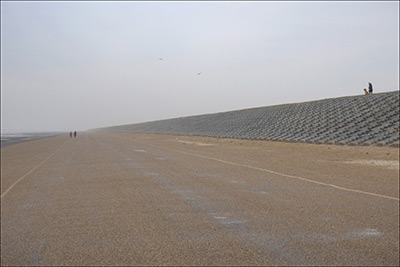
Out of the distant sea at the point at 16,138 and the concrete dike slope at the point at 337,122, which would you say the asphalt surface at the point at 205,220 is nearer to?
the concrete dike slope at the point at 337,122

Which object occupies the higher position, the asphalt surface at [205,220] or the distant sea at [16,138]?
the distant sea at [16,138]

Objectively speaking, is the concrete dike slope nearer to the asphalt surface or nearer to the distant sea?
the asphalt surface

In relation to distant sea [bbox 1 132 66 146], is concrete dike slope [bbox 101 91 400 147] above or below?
above

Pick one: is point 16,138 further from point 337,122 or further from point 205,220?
point 205,220

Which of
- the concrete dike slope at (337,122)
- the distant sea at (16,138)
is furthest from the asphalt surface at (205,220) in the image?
the distant sea at (16,138)

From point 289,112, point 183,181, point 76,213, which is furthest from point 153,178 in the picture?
point 289,112

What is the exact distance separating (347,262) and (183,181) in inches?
285

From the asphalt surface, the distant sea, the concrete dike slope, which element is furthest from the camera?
the distant sea

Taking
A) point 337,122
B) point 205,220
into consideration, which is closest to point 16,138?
point 337,122

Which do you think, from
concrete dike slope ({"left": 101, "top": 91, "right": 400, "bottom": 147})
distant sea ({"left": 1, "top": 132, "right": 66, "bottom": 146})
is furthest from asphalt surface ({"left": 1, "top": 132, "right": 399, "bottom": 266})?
distant sea ({"left": 1, "top": 132, "right": 66, "bottom": 146})

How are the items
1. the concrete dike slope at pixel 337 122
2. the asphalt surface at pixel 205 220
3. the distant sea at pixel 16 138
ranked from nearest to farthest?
1. the asphalt surface at pixel 205 220
2. the concrete dike slope at pixel 337 122
3. the distant sea at pixel 16 138

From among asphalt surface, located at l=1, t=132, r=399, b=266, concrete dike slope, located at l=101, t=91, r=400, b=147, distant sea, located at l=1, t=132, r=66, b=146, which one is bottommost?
asphalt surface, located at l=1, t=132, r=399, b=266

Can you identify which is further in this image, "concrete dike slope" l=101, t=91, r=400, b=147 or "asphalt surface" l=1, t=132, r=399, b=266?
"concrete dike slope" l=101, t=91, r=400, b=147

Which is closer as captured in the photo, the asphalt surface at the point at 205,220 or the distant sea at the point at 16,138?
the asphalt surface at the point at 205,220
